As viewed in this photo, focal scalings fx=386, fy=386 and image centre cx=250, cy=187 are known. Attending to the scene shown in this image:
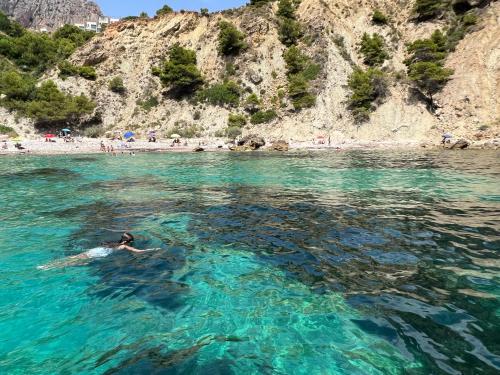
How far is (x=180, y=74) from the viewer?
57719 mm

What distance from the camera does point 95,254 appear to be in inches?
367

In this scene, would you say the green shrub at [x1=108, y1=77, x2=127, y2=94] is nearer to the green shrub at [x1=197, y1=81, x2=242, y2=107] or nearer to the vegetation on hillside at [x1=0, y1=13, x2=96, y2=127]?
the vegetation on hillside at [x1=0, y1=13, x2=96, y2=127]

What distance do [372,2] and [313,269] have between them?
215 feet

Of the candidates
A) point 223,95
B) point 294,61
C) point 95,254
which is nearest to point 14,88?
point 223,95

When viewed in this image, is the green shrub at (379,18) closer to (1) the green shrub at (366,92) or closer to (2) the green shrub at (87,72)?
(1) the green shrub at (366,92)

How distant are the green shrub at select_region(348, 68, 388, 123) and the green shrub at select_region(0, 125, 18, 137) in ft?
150

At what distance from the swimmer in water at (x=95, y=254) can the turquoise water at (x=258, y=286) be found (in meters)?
0.30

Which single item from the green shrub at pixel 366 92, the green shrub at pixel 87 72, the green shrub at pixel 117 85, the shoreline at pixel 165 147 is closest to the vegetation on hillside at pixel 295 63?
the green shrub at pixel 366 92

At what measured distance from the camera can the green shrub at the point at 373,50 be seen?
55.2 meters

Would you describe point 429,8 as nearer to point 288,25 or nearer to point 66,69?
point 288,25

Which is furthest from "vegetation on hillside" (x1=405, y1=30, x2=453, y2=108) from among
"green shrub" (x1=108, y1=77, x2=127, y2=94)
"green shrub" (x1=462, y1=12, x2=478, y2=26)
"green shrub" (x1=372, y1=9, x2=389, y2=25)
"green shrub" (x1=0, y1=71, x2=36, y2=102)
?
"green shrub" (x1=0, y1=71, x2=36, y2=102)

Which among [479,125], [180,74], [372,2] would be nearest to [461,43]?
[479,125]

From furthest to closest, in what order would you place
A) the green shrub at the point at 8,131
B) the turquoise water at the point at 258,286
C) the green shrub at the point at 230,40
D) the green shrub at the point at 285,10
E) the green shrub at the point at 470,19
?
the green shrub at the point at 285,10 < the green shrub at the point at 230,40 < the green shrub at the point at 8,131 < the green shrub at the point at 470,19 < the turquoise water at the point at 258,286

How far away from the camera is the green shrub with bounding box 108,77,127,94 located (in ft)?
198
